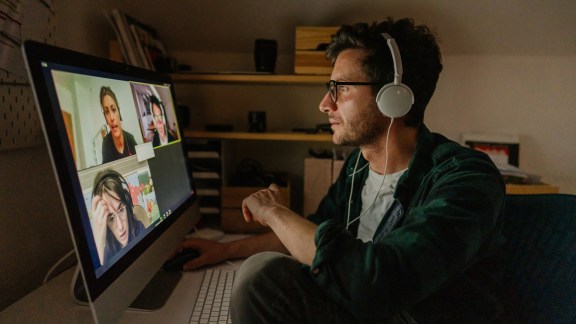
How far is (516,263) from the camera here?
782 mm

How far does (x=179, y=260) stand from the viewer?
0.98 metres

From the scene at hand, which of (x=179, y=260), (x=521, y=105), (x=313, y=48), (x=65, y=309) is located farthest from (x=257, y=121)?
(x=521, y=105)

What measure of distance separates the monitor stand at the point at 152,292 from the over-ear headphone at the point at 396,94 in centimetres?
73

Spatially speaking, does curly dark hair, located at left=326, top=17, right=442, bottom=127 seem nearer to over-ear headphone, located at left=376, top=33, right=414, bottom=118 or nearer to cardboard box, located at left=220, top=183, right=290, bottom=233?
over-ear headphone, located at left=376, top=33, right=414, bottom=118

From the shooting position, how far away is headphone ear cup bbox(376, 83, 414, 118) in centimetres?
85

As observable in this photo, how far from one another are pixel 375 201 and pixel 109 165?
2.47 ft

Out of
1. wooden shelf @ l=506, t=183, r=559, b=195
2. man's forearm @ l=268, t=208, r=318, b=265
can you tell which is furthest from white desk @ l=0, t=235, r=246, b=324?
wooden shelf @ l=506, t=183, r=559, b=195

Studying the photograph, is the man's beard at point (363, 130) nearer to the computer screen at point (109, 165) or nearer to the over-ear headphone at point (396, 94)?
the over-ear headphone at point (396, 94)

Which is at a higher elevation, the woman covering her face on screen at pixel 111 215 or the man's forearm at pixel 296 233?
the woman covering her face on screen at pixel 111 215

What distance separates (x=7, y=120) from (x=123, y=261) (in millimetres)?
488

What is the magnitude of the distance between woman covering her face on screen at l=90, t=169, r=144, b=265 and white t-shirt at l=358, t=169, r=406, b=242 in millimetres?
668

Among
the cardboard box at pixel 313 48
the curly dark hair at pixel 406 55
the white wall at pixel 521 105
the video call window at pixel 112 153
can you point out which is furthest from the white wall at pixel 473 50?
the video call window at pixel 112 153

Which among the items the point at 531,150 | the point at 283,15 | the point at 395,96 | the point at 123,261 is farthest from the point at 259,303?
Result: the point at 531,150

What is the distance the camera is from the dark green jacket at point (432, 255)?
1.86 ft
